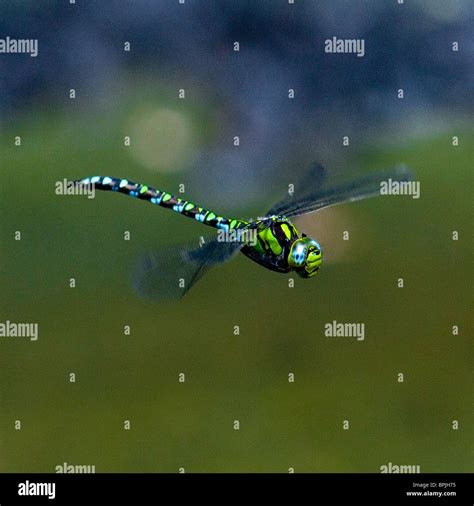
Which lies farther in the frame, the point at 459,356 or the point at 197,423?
the point at 459,356

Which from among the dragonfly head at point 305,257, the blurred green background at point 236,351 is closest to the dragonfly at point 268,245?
the dragonfly head at point 305,257

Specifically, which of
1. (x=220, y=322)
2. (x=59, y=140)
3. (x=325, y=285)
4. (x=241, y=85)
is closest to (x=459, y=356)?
(x=325, y=285)
